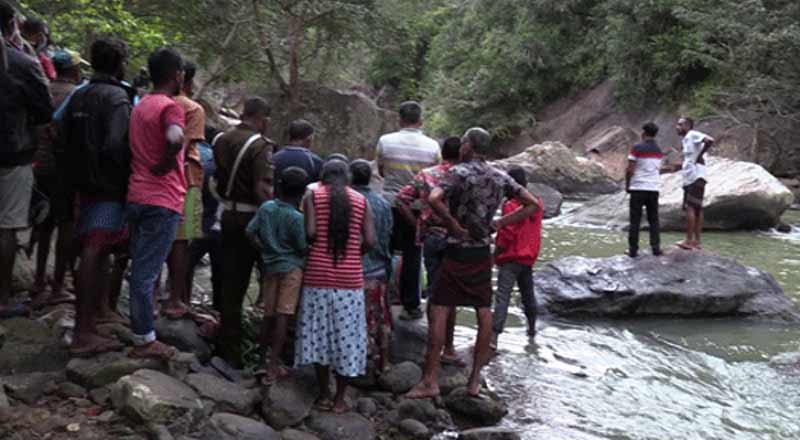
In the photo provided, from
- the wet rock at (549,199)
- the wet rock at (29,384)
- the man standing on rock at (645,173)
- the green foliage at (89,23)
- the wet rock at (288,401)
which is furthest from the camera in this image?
the wet rock at (549,199)

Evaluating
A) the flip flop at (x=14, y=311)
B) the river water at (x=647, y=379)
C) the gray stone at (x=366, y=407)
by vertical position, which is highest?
the flip flop at (x=14, y=311)

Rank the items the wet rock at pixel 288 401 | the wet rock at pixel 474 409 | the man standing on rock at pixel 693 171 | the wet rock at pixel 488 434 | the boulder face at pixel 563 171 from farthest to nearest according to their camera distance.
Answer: the boulder face at pixel 563 171
the man standing on rock at pixel 693 171
the wet rock at pixel 474 409
the wet rock at pixel 488 434
the wet rock at pixel 288 401

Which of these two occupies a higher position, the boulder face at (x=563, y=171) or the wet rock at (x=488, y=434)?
the boulder face at (x=563, y=171)

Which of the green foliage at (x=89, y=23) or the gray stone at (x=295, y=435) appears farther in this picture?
the green foliage at (x=89, y=23)

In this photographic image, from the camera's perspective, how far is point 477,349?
5441 mm

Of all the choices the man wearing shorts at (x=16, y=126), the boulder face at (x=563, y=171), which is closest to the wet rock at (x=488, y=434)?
the man wearing shorts at (x=16, y=126)

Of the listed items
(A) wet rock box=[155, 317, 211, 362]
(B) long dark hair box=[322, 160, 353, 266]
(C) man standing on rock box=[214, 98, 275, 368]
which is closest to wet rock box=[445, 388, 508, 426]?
(B) long dark hair box=[322, 160, 353, 266]

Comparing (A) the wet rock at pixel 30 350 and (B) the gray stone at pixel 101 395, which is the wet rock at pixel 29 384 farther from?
(B) the gray stone at pixel 101 395

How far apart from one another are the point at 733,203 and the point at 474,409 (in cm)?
1191

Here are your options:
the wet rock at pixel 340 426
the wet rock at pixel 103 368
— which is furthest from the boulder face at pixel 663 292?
the wet rock at pixel 103 368

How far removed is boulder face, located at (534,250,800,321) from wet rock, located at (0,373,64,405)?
5.85 metres

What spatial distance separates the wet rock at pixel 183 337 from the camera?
203 inches

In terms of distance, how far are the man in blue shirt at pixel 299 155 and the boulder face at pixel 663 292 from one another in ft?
13.7

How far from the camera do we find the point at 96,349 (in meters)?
4.57
